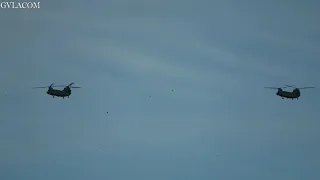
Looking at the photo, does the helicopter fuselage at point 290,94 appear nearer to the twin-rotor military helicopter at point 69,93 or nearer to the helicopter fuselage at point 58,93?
the twin-rotor military helicopter at point 69,93

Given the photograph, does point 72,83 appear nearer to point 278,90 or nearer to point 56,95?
point 56,95

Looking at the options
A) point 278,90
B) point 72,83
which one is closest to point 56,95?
point 72,83

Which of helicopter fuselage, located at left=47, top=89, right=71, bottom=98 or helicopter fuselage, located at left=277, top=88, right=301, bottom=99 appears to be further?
helicopter fuselage, located at left=277, top=88, right=301, bottom=99

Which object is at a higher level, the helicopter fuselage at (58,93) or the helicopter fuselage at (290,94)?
the helicopter fuselage at (58,93)

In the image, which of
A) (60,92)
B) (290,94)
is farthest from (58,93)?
(290,94)

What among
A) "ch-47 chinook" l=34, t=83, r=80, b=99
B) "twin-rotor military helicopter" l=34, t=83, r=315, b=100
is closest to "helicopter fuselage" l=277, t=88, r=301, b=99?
"twin-rotor military helicopter" l=34, t=83, r=315, b=100

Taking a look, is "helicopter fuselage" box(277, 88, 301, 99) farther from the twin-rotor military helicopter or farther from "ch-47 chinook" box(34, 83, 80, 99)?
"ch-47 chinook" box(34, 83, 80, 99)

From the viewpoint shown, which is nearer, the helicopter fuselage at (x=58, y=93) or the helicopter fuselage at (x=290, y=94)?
the helicopter fuselage at (x=58, y=93)

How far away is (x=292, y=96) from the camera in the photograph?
180 m

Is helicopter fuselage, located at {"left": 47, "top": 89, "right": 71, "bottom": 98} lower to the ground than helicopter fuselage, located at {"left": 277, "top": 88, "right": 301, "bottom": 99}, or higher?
higher

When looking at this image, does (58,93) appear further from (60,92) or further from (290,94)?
(290,94)

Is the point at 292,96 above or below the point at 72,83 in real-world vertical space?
below

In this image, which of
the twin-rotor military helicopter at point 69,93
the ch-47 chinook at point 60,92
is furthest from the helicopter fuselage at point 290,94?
the ch-47 chinook at point 60,92

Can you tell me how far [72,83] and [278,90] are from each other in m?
68.8
